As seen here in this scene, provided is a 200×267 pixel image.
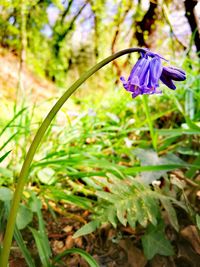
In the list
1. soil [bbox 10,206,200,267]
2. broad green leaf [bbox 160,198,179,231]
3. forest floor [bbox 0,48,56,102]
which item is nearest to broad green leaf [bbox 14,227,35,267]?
soil [bbox 10,206,200,267]

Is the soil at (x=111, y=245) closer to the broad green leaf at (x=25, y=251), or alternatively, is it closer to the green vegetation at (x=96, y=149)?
the green vegetation at (x=96, y=149)

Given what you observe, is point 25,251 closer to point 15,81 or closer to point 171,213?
point 171,213

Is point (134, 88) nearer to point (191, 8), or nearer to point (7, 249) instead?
point (7, 249)

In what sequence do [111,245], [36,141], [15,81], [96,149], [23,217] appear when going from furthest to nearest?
[15,81], [96,149], [111,245], [23,217], [36,141]

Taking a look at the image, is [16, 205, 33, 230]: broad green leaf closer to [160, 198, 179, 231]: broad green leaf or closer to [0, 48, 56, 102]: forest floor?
[160, 198, 179, 231]: broad green leaf

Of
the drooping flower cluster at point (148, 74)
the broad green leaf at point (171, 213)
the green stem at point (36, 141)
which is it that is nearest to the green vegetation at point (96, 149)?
the broad green leaf at point (171, 213)

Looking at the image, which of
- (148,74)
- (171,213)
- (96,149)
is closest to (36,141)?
(148,74)

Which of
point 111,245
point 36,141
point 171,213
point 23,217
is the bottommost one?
point 111,245

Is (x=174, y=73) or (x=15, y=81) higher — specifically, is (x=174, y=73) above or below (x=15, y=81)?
below

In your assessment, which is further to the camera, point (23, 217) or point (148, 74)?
point (23, 217)

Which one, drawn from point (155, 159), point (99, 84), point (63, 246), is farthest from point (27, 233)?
point (99, 84)
